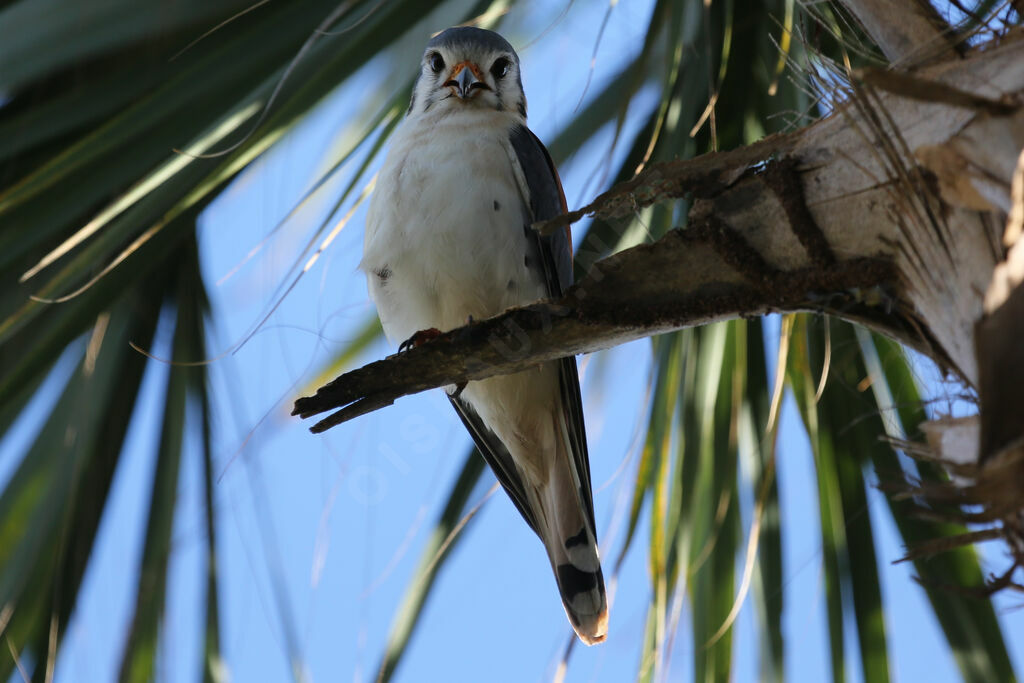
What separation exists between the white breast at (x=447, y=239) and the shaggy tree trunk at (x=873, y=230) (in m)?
0.91

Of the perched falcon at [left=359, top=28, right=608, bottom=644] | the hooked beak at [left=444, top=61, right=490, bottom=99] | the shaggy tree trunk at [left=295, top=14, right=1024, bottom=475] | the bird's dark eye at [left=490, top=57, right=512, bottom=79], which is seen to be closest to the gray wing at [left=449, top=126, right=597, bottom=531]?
the perched falcon at [left=359, top=28, right=608, bottom=644]

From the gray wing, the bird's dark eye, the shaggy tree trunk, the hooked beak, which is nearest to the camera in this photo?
the shaggy tree trunk

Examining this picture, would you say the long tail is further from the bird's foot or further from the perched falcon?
the bird's foot

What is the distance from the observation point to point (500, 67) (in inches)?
126

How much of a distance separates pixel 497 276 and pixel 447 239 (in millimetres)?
162

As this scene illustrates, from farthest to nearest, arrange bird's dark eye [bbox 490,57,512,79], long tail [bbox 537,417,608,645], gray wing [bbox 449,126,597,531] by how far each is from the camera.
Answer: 1. bird's dark eye [bbox 490,57,512,79]
2. gray wing [bbox 449,126,597,531]
3. long tail [bbox 537,417,608,645]

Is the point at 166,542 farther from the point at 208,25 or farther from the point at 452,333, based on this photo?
the point at 208,25

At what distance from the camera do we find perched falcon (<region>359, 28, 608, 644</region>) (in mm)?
2486

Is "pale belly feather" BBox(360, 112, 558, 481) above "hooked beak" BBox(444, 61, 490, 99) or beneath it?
beneath

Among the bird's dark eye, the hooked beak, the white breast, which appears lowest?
the white breast

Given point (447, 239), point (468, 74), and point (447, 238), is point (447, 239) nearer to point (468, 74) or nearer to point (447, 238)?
point (447, 238)

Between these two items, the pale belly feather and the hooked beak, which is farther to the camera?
the hooked beak

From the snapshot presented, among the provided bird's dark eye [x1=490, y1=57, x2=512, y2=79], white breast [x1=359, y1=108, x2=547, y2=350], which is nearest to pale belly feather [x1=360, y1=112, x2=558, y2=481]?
white breast [x1=359, y1=108, x2=547, y2=350]

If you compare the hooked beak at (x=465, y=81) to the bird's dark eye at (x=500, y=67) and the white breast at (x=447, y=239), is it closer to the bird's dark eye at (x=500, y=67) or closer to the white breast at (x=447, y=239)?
the bird's dark eye at (x=500, y=67)
